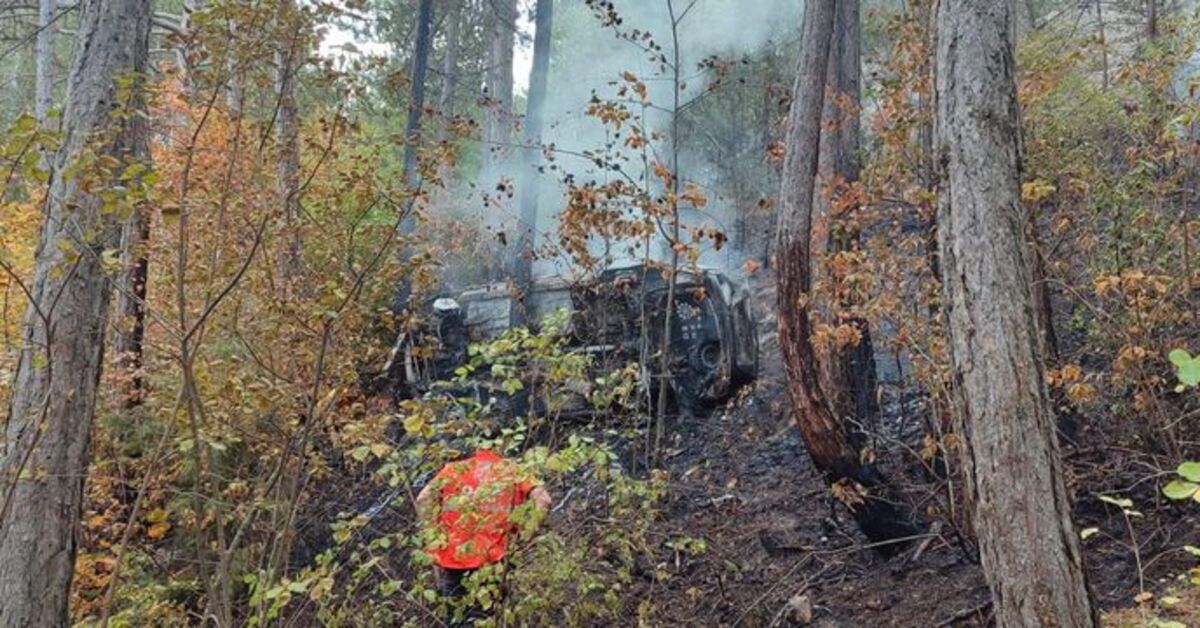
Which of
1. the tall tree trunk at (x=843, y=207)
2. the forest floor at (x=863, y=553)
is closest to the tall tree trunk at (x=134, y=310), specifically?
the forest floor at (x=863, y=553)

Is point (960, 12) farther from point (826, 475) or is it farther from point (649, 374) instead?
point (649, 374)

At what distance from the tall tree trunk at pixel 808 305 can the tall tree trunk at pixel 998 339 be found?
1975mm

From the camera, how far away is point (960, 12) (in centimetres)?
313

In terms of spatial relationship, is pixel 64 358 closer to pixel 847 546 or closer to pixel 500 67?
pixel 847 546

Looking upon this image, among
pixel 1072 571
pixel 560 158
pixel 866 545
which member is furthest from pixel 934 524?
pixel 560 158

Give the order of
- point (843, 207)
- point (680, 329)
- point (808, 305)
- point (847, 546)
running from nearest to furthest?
point (808, 305), point (847, 546), point (843, 207), point (680, 329)

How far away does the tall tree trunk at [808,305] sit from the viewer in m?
5.13

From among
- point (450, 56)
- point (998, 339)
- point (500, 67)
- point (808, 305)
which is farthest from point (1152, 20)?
point (450, 56)

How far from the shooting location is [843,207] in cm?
577

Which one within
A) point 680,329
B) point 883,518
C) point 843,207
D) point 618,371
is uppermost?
point 843,207

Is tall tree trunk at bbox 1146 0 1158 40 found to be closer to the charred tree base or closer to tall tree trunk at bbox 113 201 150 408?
the charred tree base

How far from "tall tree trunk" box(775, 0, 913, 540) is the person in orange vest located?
2.13m

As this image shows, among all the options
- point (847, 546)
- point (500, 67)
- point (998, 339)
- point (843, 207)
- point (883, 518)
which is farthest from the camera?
point (500, 67)

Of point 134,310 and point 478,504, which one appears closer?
point 478,504
